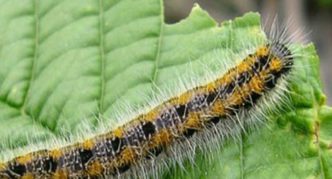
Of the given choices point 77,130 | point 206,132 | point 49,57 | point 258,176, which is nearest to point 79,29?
point 49,57

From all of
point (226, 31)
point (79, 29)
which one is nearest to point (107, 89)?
point (79, 29)

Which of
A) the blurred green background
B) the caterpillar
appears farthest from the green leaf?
the blurred green background

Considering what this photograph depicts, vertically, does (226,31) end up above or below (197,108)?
above

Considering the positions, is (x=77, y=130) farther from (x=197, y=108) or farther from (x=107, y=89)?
(x=197, y=108)

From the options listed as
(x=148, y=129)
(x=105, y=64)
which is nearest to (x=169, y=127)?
(x=148, y=129)

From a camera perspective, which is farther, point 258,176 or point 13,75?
point 13,75

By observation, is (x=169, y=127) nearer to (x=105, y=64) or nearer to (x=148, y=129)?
(x=148, y=129)

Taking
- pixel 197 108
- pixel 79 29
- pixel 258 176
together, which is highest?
pixel 79 29
